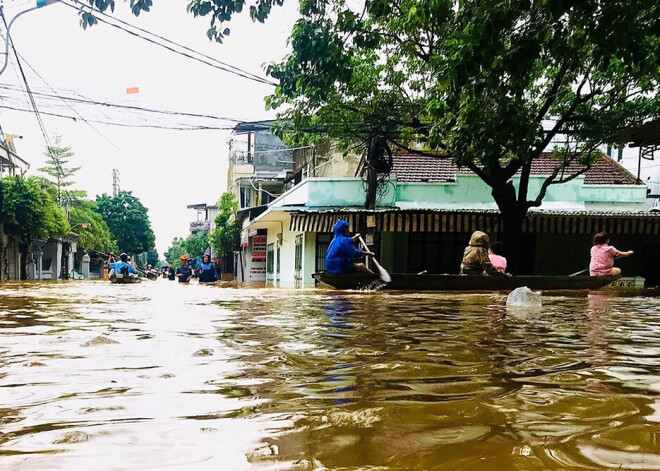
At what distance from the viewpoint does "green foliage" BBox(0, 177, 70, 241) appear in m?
26.8

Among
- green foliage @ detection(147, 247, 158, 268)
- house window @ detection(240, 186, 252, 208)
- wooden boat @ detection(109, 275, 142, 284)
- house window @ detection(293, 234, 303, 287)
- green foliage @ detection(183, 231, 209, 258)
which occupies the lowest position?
green foliage @ detection(147, 247, 158, 268)

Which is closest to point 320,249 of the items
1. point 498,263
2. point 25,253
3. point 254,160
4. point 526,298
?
point 498,263

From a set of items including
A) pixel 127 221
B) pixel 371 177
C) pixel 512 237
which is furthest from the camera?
pixel 127 221

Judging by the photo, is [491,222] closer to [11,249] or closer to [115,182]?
[11,249]

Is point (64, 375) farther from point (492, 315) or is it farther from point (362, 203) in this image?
point (362, 203)

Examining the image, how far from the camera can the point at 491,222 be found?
1573 centimetres

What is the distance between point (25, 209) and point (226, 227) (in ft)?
40.1

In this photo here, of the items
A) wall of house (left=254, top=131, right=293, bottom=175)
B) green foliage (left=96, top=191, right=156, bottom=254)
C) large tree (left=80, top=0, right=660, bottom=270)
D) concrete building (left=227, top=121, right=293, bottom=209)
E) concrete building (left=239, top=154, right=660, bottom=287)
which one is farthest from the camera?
green foliage (left=96, top=191, right=156, bottom=254)

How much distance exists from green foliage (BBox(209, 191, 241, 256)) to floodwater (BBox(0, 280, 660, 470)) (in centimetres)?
3170

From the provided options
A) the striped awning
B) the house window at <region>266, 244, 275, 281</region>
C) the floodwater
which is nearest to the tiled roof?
the striped awning

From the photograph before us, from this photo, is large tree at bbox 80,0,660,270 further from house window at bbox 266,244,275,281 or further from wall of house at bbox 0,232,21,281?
wall of house at bbox 0,232,21,281

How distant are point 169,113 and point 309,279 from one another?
7.08 m

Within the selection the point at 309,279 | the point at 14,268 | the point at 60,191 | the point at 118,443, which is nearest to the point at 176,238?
the point at 60,191

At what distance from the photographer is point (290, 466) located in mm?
1285
